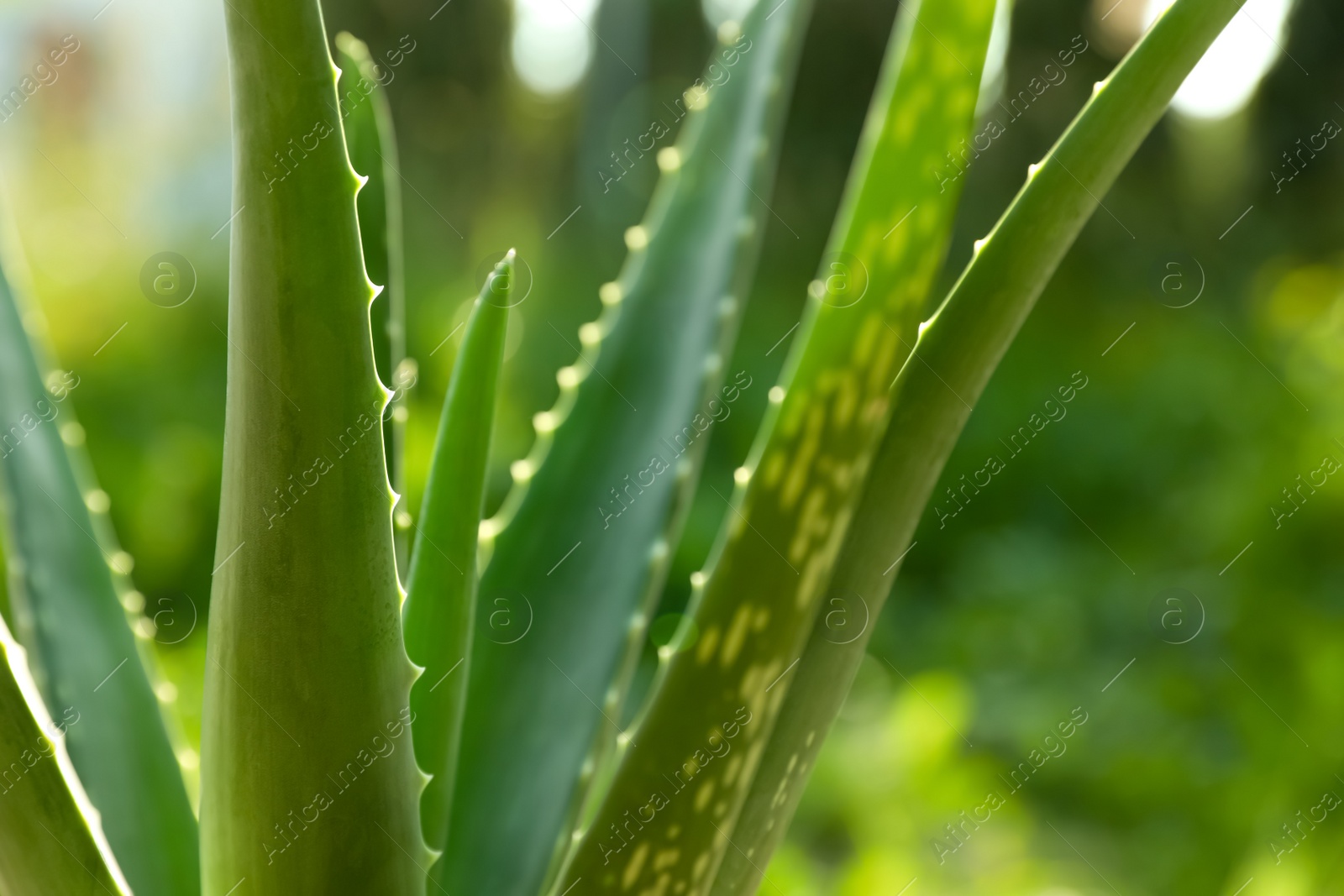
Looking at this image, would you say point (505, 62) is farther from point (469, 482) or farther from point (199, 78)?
point (469, 482)

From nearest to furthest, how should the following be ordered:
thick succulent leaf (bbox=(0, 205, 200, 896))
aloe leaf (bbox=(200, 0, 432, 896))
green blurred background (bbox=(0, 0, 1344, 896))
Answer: aloe leaf (bbox=(200, 0, 432, 896)), thick succulent leaf (bbox=(0, 205, 200, 896)), green blurred background (bbox=(0, 0, 1344, 896))

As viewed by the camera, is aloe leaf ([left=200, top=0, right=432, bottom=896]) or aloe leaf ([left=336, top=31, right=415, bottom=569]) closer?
aloe leaf ([left=200, top=0, right=432, bottom=896])

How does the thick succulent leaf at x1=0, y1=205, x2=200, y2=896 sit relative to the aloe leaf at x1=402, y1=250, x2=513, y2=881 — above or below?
above

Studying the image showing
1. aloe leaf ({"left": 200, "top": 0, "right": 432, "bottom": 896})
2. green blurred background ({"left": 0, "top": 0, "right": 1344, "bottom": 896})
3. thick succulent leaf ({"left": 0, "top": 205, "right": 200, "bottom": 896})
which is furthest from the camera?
green blurred background ({"left": 0, "top": 0, "right": 1344, "bottom": 896})

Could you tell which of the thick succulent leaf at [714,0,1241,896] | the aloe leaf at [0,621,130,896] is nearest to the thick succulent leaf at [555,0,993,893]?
the thick succulent leaf at [714,0,1241,896]

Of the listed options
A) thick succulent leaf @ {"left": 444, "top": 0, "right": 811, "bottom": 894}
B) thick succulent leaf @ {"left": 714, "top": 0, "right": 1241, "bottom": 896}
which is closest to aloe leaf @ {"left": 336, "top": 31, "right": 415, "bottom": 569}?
thick succulent leaf @ {"left": 444, "top": 0, "right": 811, "bottom": 894}

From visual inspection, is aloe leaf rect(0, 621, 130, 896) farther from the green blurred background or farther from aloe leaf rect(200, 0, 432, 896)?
the green blurred background

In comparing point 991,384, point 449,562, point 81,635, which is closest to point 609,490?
point 449,562

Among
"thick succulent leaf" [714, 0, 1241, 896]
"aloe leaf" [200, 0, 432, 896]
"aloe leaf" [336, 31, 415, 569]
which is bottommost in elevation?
"thick succulent leaf" [714, 0, 1241, 896]
